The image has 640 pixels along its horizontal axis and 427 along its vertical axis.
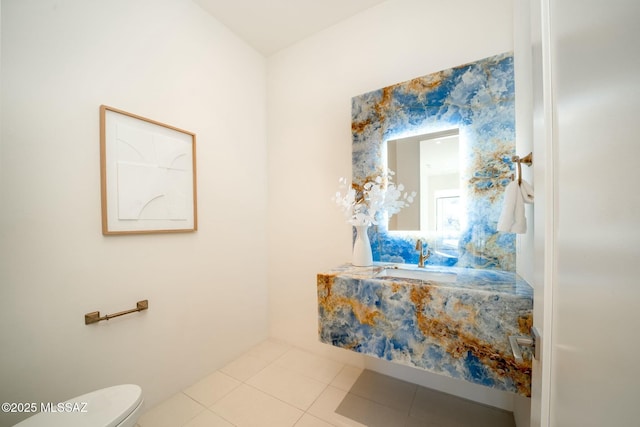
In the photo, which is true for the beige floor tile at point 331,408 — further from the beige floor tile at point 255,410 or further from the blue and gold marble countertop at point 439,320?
the blue and gold marble countertop at point 439,320

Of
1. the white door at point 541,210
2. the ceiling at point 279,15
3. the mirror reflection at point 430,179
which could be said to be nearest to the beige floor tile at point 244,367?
the mirror reflection at point 430,179

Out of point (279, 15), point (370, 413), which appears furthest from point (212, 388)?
point (279, 15)

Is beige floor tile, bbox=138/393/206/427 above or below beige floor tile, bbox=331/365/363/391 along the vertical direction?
above

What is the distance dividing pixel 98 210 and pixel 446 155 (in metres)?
2.26

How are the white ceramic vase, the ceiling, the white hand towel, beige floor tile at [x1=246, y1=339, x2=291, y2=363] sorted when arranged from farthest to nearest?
beige floor tile at [x1=246, y1=339, x2=291, y2=363] < the ceiling < the white ceramic vase < the white hand towel

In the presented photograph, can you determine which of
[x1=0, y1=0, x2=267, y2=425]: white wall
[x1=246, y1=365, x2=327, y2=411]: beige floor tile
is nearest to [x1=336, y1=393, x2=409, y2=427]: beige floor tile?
[x1=246, y1=365, x2=327, y2=411]: beige floor tile

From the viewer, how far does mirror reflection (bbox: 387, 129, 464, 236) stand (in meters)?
1.65

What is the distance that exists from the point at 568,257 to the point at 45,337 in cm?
211

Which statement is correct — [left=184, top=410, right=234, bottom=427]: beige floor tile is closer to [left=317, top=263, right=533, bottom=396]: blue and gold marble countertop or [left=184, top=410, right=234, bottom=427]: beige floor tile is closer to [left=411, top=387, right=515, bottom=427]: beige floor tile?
[left=317, top=263, right=533, bottom=396]: blue and gold marble countertop

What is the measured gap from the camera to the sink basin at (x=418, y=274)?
1.40 meters

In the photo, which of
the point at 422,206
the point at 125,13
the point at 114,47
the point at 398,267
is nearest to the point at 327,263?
the point at 398,267

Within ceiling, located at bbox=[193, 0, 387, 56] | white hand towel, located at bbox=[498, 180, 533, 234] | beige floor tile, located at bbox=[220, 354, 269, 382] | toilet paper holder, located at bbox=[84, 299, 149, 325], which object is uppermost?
ceiling, located at bbox=[193, 0, 387, 56]

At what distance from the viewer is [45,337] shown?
1.20 meters

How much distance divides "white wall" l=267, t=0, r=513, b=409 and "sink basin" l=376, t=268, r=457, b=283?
0.49 m
